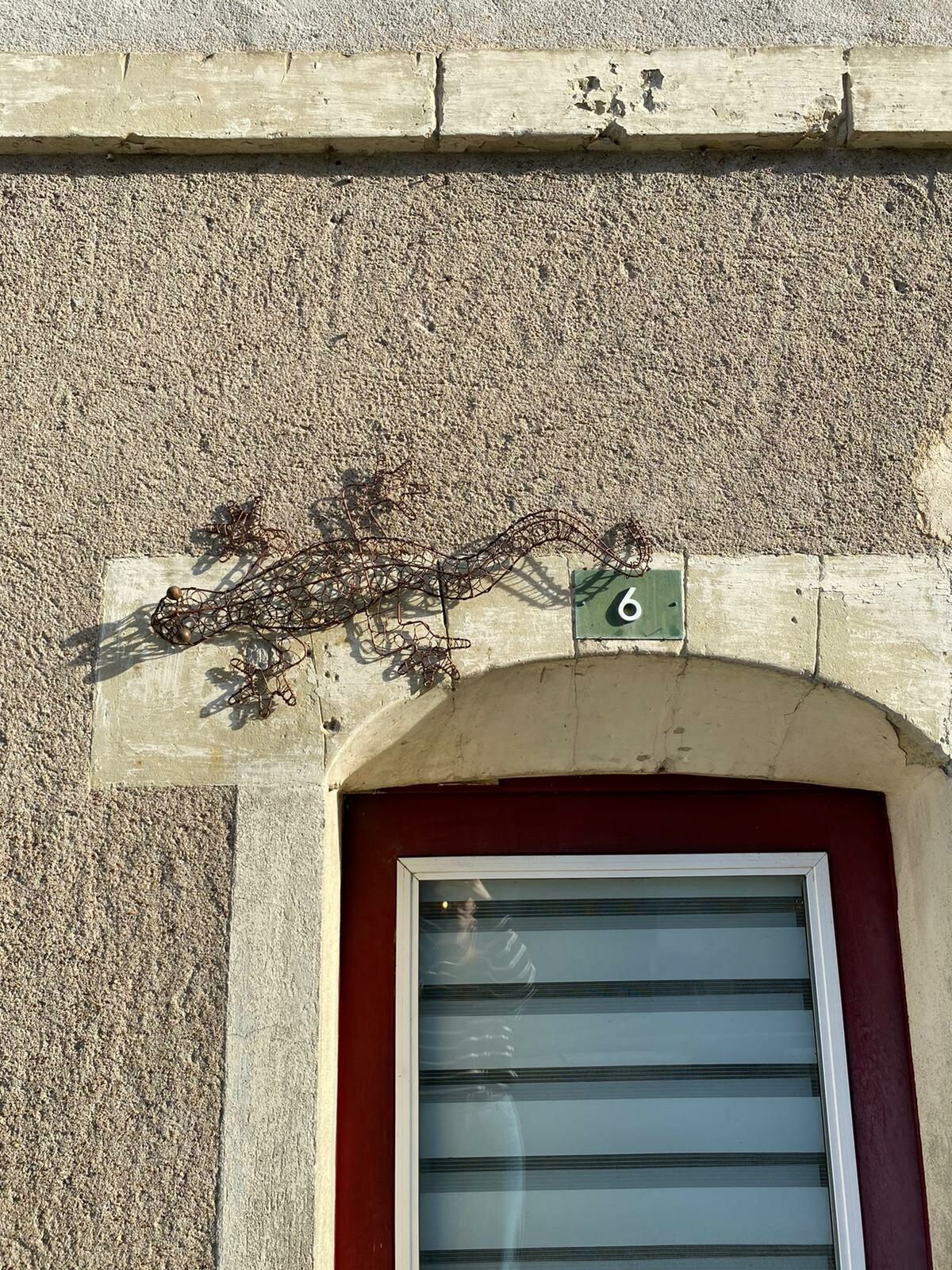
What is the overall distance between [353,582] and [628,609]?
595 mm

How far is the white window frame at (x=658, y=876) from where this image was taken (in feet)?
8.73

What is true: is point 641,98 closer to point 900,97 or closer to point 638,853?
point 900,97

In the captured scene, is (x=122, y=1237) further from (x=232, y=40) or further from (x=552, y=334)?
(x=232, y=40)

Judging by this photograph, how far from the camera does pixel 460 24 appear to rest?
3012 mm

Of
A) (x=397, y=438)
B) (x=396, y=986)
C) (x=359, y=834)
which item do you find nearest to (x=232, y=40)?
(x=397, y=438)

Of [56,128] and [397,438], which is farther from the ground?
[56,128]

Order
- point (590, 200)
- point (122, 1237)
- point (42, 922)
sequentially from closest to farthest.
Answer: point (122, 1237), point (42, 922), point (590, 200)

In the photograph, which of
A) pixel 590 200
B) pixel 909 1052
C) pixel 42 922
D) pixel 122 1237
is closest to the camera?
pixel 122 1237

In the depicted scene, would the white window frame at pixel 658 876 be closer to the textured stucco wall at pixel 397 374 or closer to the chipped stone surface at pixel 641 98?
the textured stucco wall at pixel 397 374

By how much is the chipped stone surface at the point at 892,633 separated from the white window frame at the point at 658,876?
52 centimetres

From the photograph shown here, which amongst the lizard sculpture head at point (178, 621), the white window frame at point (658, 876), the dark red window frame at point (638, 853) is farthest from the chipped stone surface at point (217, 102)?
the white window frame at point (658, 876)

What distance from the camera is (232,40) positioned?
118 inches

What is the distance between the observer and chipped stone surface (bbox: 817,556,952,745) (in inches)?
102

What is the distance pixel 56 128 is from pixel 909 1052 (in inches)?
115
